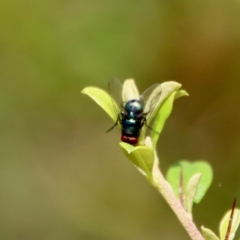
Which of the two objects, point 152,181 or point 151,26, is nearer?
point 152,181

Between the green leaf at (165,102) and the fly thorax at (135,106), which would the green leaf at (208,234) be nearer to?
the green leaf at (165,102)

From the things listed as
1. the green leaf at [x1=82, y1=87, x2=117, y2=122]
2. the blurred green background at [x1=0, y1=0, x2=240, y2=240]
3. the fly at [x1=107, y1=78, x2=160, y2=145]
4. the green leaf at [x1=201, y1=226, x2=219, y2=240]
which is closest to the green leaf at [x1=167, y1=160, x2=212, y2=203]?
the fly at [x1=107, y1=78, x2=160, y2=145]

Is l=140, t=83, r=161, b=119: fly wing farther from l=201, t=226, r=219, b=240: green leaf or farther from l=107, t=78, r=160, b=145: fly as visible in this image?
l=201, t=226, r=219, b=240: green leaf

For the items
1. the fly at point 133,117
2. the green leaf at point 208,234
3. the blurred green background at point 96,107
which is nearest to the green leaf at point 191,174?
the fly at point 133,117

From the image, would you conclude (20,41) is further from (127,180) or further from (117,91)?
(117,91)

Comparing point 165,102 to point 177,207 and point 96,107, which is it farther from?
point 96,107

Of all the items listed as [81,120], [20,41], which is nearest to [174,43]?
[81,120]

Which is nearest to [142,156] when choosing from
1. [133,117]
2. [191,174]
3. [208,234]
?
[208,234]

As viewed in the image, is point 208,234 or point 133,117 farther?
point 133,117
